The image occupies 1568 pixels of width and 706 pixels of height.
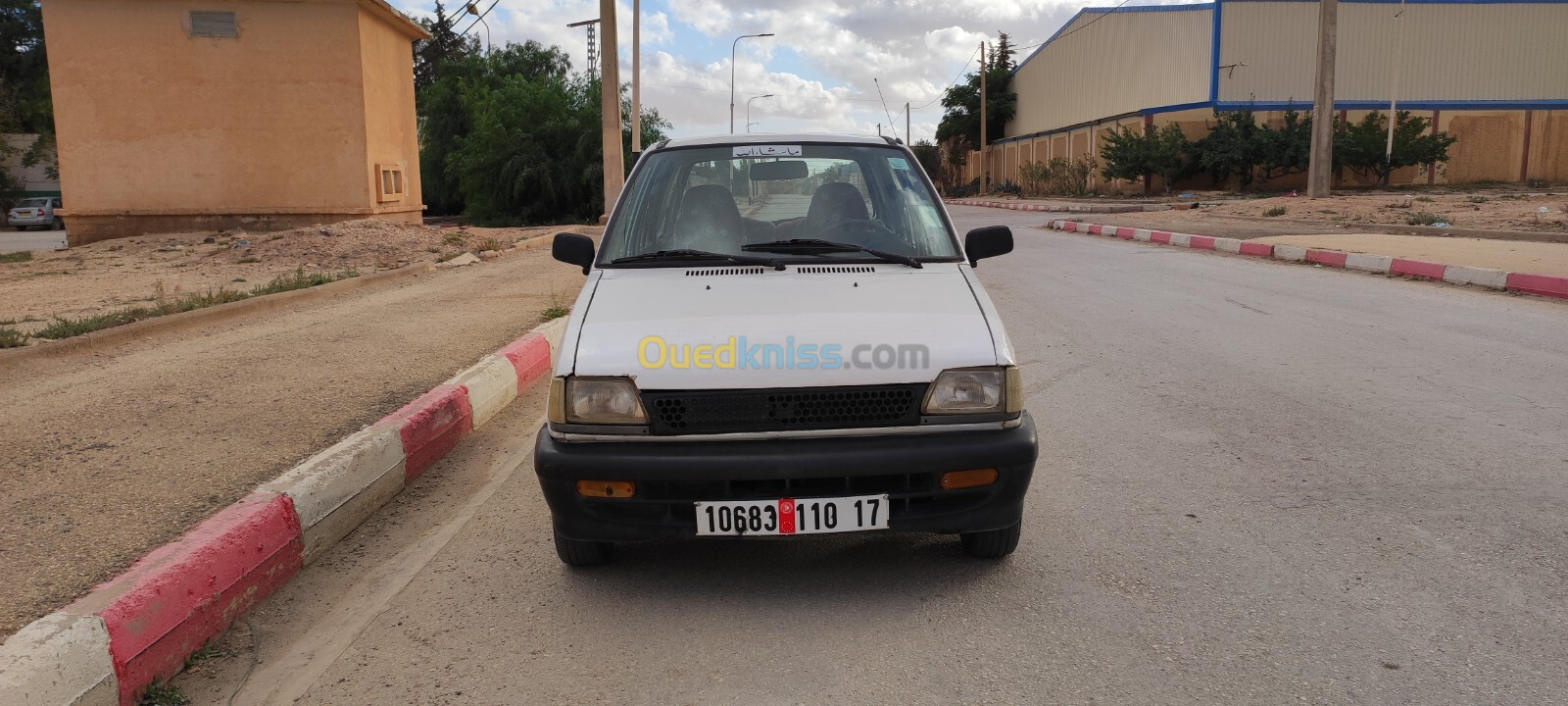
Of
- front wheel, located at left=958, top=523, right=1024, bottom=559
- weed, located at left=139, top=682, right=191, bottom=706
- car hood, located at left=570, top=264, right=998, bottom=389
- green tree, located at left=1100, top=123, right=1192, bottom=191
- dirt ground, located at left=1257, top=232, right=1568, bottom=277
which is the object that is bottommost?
A: weed, located at left=139, top=682, right=191, bottom=706

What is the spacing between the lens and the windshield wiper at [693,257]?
390cm

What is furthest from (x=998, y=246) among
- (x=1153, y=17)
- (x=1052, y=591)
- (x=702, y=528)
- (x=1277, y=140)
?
(x=1153, y=17)

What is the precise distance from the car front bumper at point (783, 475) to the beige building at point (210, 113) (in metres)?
18.4

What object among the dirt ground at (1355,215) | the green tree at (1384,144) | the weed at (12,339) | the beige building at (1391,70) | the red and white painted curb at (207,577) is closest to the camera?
the red and white painted curb at (207,577)

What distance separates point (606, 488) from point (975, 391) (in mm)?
1147

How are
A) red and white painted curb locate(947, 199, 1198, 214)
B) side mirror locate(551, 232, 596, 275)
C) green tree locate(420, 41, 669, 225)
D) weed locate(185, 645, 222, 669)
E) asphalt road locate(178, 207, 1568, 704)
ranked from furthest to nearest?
green tree locate(420, 41, 669, 225)
red and white painted curb locate(947, 199, 1198, 214)
side mirror locate(551, 232, 596, 275)
weed locate(185, 645, 222, 669)
asphalt road locate(178, 207, 1568, 704)

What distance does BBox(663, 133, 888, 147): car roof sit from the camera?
181 inches

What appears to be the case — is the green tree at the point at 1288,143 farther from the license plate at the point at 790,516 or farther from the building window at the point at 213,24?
the license plate at the point at 790,516

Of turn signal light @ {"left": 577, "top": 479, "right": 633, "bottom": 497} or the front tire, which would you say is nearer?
turn signal light @ {"left": 577, "top": 479, "right": 633, "bottom": 497}

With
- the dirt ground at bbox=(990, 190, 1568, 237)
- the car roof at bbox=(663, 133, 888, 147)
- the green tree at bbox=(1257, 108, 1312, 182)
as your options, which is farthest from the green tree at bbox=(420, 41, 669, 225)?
the car roof at bbox=(663, 133, 888, 147)

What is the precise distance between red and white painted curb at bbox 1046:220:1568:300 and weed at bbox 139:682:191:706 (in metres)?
11.3

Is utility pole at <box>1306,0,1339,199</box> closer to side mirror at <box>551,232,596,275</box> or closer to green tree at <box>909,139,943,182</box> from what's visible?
side mirror at <box>551,232,596,275</box>

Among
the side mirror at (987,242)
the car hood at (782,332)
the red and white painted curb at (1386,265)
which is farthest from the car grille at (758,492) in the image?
the red and white painted curb at (1386,265)

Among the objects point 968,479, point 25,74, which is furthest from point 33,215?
point 968,479
